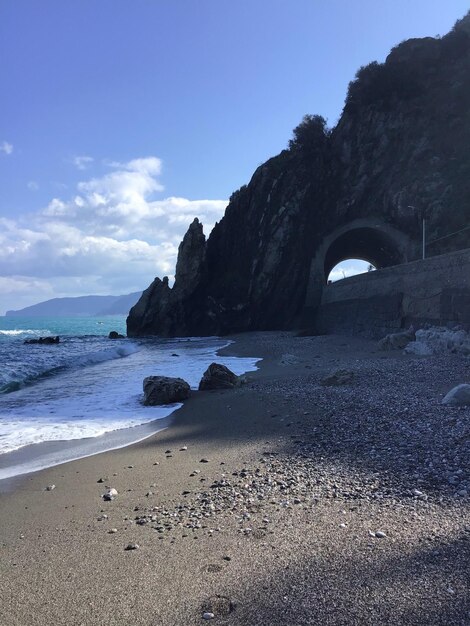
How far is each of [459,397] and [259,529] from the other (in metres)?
4.63

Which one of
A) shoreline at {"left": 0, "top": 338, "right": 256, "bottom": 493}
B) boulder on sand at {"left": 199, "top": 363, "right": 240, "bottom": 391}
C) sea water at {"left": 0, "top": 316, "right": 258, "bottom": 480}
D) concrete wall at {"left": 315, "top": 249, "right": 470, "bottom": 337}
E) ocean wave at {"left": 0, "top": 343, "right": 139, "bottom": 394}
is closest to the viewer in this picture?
shoreline at {"left": 0, "top": 338, "right": 256, "bottom": 493}

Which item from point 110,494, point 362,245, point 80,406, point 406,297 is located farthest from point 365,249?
point 110,494

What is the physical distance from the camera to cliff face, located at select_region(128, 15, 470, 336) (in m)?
38.8

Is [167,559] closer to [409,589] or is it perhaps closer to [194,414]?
[409,589]

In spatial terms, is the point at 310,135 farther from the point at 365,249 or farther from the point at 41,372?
the point at 41,372

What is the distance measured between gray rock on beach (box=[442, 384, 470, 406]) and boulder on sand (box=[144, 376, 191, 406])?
5.93m

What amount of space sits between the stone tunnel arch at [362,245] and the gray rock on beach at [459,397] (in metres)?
33.8

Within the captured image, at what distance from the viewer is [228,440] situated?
22.5 feet

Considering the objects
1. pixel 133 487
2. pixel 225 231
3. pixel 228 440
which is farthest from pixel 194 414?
pixel 225 231

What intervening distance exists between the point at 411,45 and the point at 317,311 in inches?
1059

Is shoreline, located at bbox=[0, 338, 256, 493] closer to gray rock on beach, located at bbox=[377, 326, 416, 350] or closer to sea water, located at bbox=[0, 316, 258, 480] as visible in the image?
sea water, located at bbox=[0, 316, 258, 480]

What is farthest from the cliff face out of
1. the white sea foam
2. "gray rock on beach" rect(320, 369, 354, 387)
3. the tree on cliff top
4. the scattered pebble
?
the scattered pebble

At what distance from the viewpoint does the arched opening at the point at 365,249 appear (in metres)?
42.1

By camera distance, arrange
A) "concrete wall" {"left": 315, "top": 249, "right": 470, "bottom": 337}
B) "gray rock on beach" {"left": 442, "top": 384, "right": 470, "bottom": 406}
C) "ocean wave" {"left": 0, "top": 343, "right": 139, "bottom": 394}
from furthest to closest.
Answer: "concrete wall" {"left": 315, "top": 249, "right": 470, "bottom": 337}
"ocean wave" {"left": 0, "top": 343, "right": 139, "bottom": 394}
"gray rock on beach" {"left": 442, "top": 384, "right": 470, "bottom": 406}
